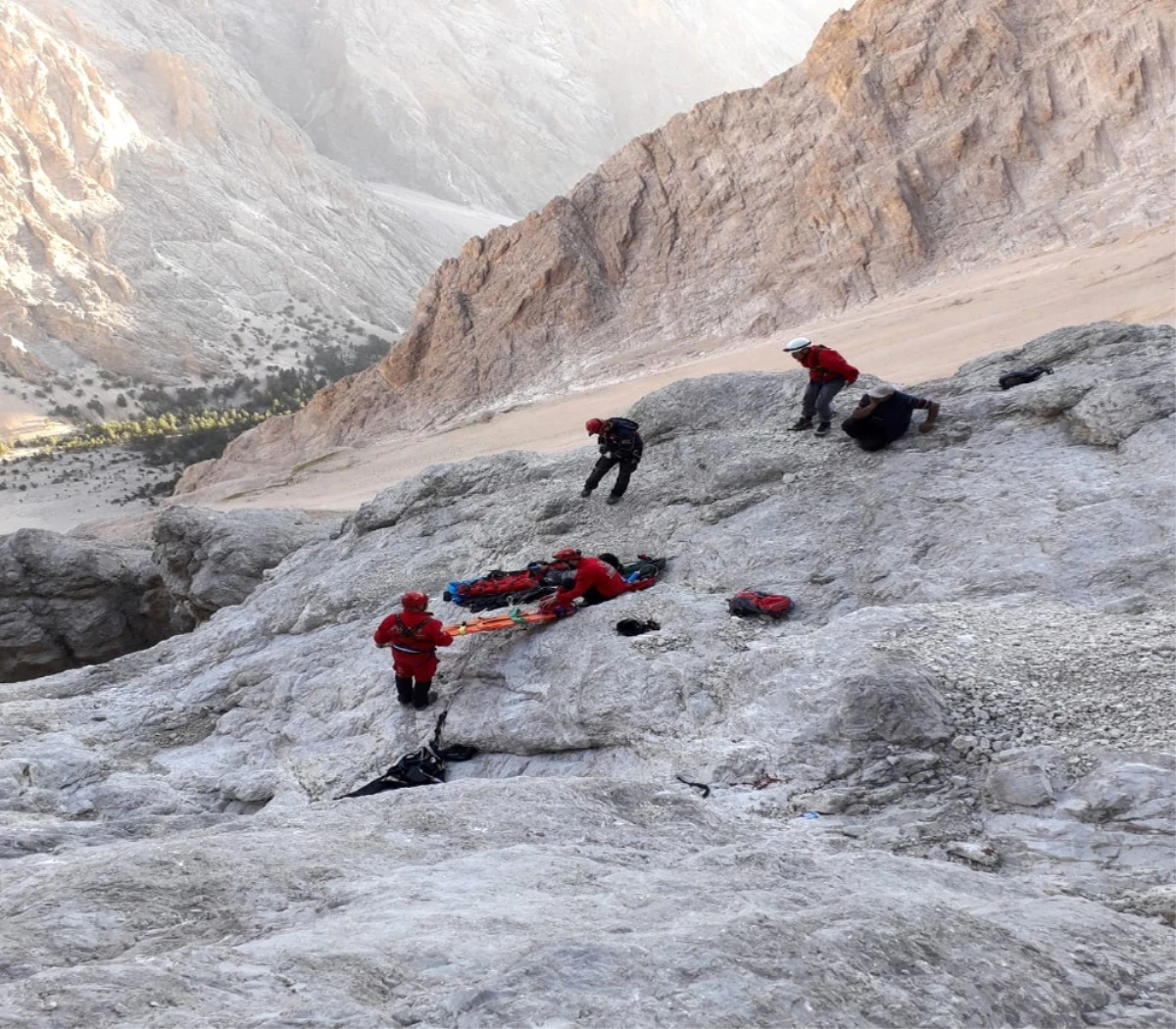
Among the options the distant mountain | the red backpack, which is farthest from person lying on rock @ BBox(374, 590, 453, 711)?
the distant mountain

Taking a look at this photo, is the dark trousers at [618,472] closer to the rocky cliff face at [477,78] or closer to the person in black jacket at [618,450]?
the person in black jacket at [618,450]

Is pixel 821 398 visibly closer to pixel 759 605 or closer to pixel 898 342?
pixel 759 605

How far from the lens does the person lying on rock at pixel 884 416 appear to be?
8.42m

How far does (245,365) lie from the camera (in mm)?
52938

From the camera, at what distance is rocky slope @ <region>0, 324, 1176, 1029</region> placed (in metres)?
2.97

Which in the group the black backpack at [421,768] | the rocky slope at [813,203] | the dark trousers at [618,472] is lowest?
the black backpack at [421,768]

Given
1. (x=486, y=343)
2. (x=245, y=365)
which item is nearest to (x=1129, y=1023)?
(x=486, y=343)

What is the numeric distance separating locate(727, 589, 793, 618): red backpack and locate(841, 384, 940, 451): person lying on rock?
6.84 feet

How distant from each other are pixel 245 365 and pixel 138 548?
126 ft

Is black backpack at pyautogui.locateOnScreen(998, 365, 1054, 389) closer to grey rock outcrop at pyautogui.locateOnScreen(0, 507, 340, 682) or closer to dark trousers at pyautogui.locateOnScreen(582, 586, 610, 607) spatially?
dark trousers at pyautogui.locateOnScreen(582, 586, 610, 607)

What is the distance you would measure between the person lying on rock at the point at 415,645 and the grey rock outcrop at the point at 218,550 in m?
5.89

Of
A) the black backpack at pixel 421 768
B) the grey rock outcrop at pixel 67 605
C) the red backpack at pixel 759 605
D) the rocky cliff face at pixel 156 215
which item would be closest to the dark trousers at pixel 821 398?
the red backpack at pixel 759 605

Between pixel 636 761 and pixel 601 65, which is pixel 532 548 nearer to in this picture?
pixel 636 761

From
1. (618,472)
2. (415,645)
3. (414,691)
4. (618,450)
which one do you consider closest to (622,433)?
(618,450)
